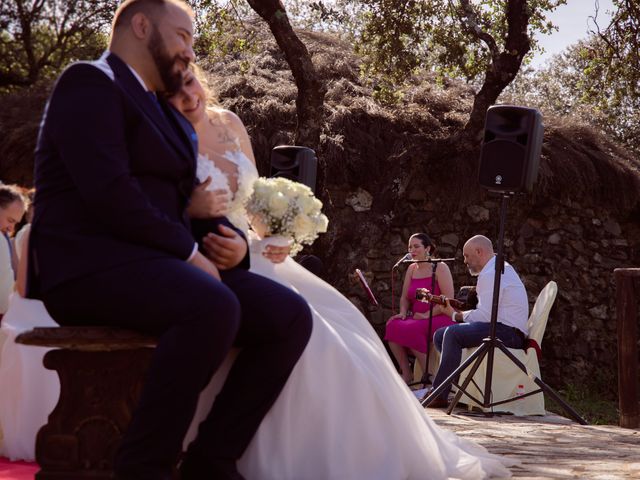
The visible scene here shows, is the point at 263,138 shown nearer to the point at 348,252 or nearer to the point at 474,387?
the point at 348,252

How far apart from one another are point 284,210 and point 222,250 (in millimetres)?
697

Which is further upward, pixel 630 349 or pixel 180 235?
pixel 180 235

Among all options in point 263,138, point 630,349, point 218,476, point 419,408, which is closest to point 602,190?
point 263,138

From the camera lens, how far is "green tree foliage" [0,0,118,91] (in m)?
19.3

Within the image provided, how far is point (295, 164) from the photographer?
29.1ft

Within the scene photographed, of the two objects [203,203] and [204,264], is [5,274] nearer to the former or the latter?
[203,203]

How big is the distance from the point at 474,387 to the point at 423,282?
1.82 m

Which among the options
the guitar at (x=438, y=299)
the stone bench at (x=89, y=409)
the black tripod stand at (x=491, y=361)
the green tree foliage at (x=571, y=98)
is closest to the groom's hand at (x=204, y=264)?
the stone bench at (x=89, y=409)

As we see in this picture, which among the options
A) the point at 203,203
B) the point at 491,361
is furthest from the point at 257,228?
the point at 491,361

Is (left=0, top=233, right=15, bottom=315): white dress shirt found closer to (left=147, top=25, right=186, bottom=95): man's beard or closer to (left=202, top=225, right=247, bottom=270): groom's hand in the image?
(left=202, top=225, right=247, bottom=270): groom's hand

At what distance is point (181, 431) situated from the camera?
97.8 inches

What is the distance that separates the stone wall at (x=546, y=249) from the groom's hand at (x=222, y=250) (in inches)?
336

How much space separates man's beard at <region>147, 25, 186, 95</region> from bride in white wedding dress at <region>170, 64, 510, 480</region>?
0.20 meters

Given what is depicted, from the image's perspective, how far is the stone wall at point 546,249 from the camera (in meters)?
11.9
